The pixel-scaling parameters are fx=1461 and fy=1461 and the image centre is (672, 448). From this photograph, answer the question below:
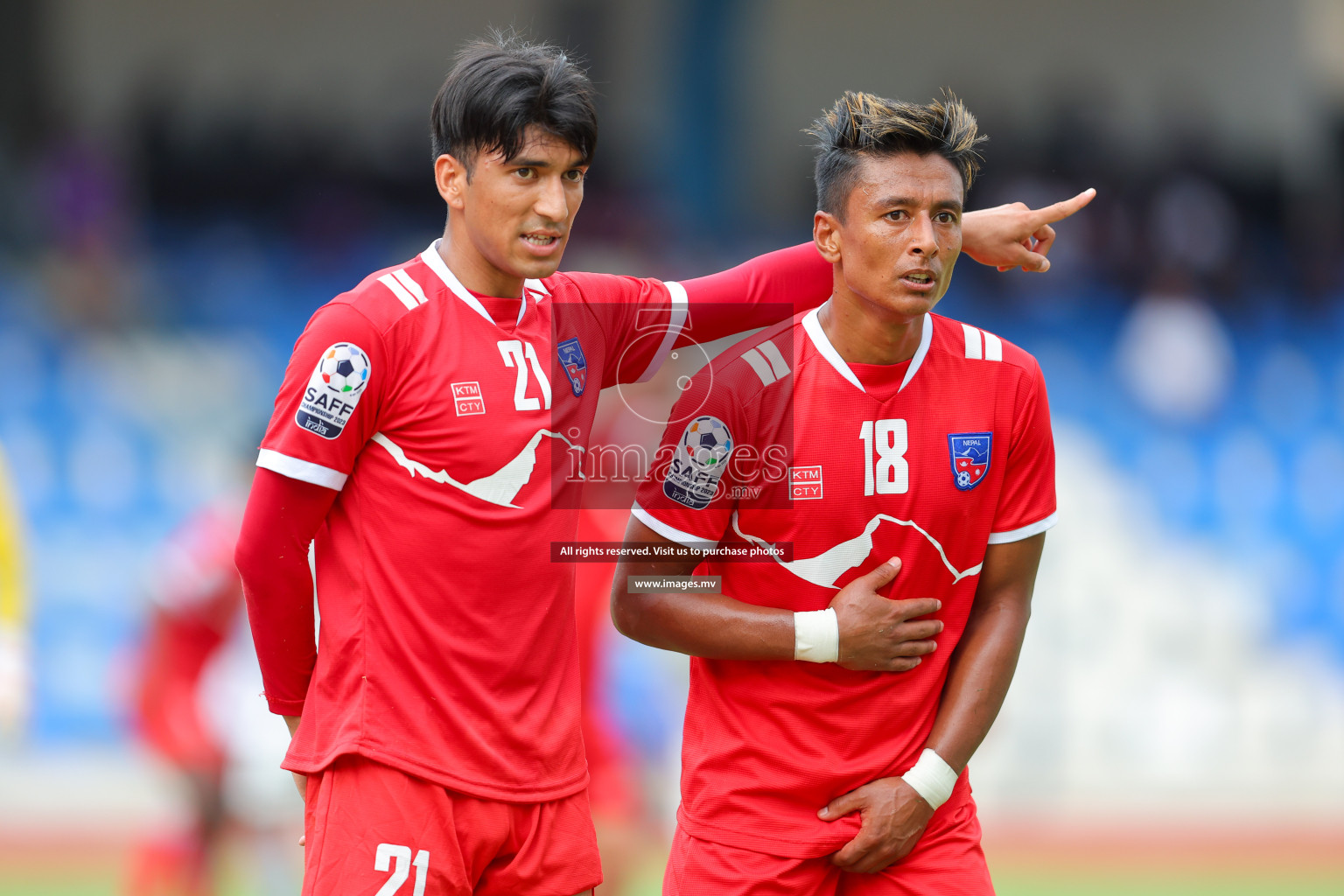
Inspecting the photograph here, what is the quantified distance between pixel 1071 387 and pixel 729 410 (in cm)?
848

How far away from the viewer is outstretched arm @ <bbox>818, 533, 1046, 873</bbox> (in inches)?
115

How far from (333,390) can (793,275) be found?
1152 millimetres

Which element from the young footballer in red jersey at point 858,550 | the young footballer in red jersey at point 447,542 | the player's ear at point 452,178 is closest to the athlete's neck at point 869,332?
the young footballer in red jersey at point 858,550

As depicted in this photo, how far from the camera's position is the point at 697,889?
9.67 ft

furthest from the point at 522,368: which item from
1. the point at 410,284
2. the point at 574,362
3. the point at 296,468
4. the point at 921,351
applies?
the point at 921,351

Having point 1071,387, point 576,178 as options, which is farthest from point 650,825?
point 1071,387

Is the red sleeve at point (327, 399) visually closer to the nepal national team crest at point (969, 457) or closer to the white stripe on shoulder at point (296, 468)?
the white stripe on shoulder at point (296, 468)

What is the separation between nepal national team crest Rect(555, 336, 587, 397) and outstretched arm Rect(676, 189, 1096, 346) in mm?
354

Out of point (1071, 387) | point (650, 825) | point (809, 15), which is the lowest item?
point (650, 825)

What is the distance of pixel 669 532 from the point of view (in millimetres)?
2965

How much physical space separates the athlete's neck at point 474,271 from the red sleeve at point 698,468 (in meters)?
0.44

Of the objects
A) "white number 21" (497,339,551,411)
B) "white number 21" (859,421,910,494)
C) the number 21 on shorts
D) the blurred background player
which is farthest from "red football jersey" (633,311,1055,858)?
the blurred background player

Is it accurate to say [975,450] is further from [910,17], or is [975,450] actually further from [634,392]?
[910,17]

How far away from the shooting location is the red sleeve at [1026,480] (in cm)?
304
